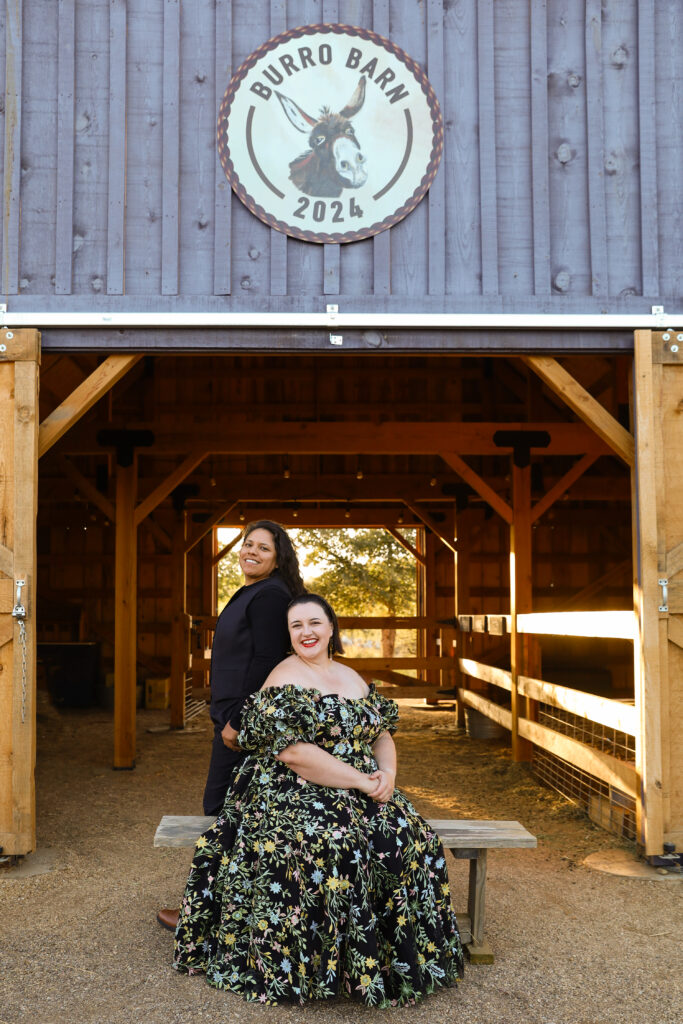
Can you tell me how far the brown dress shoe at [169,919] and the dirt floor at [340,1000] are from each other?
0.12 feet

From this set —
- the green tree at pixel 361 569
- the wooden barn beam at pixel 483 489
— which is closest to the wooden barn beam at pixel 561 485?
the wooden barn beam at pixel 483 489

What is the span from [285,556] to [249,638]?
0.36 meters

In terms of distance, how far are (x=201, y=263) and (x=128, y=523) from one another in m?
3.41

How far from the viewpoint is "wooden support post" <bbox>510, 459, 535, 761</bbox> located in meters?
8.12

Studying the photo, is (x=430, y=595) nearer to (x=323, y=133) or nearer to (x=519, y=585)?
(x=519, y=585)

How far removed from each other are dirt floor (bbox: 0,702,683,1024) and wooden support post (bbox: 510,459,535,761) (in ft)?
2.41

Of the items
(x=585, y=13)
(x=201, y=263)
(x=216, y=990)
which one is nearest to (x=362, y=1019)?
(x=216, y=990)

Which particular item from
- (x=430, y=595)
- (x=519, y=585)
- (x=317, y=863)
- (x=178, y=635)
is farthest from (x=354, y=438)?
(x=430, y=595)

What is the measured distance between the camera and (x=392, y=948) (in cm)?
325

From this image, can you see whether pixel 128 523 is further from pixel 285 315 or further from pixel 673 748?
pixel 673 748

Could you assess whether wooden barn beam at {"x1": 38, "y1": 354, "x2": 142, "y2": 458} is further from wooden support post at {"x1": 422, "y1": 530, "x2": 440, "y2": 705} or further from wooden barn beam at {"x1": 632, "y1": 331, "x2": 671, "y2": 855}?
wooden support post at {"x1": 422, "y1": 530, "x2": 440, "y2": 705}

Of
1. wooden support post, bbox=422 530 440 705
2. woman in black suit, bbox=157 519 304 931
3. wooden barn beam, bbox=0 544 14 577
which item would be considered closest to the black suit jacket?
woman in black suit, bbox=157 519 304 931

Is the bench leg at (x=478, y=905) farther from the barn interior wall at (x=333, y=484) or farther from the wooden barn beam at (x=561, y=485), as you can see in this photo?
the wooden barn beam at (x=561, y=485)

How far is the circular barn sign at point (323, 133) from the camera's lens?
5105 mm
